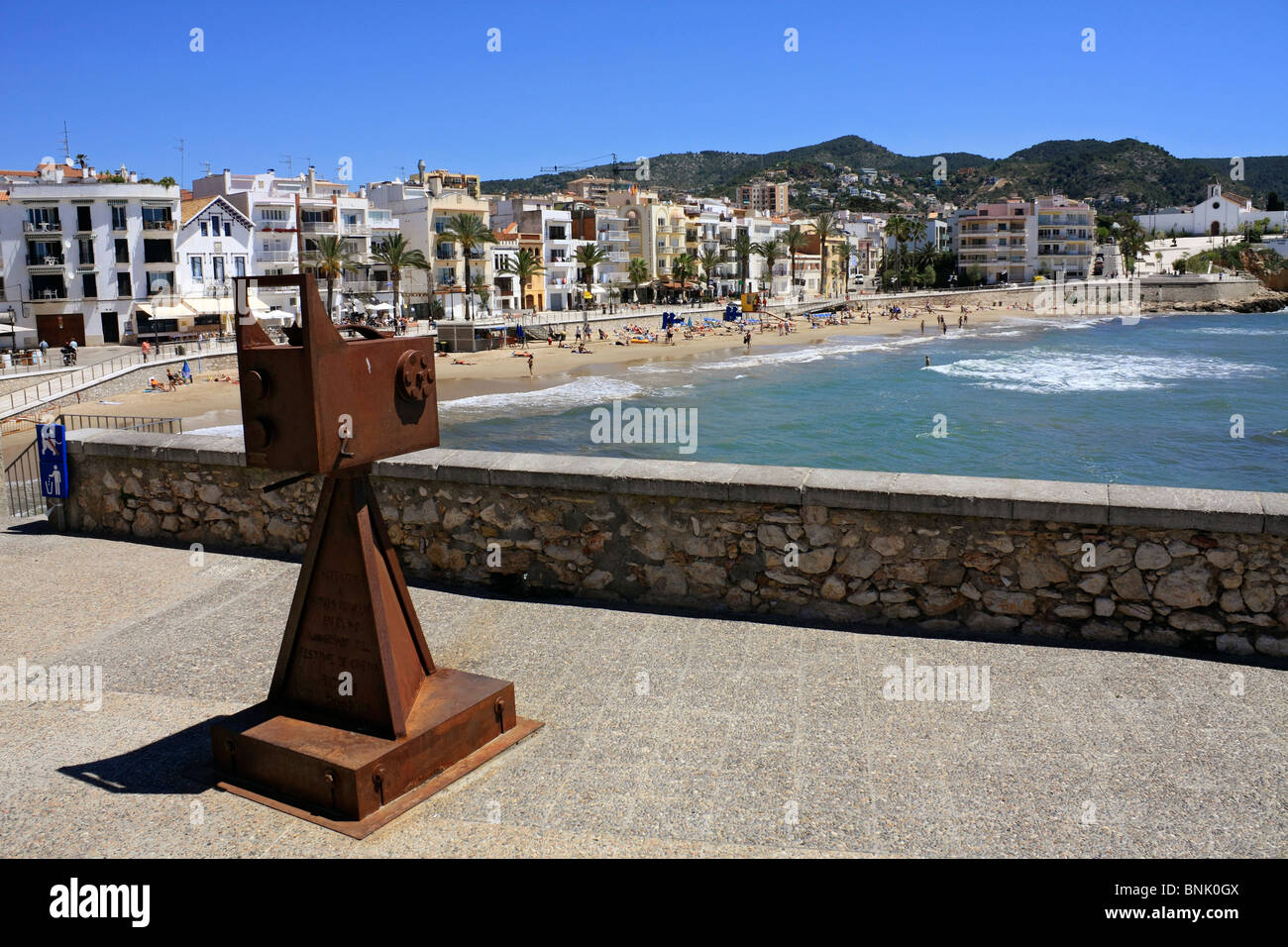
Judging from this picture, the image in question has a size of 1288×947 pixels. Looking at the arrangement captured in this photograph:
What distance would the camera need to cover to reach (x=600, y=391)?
46.5 metres

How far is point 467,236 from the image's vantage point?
75.2 meters

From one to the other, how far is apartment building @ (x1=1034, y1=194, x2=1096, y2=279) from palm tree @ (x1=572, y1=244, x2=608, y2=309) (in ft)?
222

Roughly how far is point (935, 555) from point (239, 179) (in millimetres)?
78026

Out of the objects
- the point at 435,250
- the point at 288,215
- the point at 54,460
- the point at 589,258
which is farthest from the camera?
the point at 589,258

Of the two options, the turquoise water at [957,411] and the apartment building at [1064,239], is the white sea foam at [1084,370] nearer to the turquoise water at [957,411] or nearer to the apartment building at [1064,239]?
the turquoise water at [957,411]

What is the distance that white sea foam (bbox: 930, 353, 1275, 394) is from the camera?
5016 cm

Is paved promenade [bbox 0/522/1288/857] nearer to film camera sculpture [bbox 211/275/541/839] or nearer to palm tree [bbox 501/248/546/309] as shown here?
film camera sculpture [bbox 211/275/541/839]

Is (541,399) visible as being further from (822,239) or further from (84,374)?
(822,239)

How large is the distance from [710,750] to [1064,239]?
142184mm

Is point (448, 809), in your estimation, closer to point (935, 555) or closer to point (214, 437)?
point (935, 555)

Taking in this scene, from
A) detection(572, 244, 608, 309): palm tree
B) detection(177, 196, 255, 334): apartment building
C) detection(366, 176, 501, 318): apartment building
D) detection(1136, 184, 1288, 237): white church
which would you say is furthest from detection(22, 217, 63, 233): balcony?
detection(1136, 184, 1288, 237): white church

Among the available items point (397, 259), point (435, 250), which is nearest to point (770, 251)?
point (435, 250)

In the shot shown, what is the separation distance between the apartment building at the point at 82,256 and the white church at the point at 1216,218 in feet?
606
